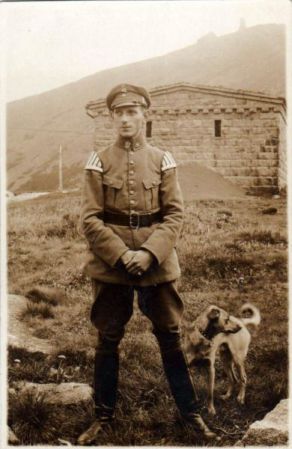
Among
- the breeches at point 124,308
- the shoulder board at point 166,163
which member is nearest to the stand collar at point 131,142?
the shoulder board at point 166,163

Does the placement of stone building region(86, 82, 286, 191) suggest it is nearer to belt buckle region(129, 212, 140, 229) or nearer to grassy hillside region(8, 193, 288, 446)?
grassy hillside region(8, 193, 288, 446)

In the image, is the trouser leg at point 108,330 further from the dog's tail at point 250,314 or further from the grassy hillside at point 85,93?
the grassy hillside at point 85,93

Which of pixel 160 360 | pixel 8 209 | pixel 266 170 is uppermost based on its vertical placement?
pixel 266 170

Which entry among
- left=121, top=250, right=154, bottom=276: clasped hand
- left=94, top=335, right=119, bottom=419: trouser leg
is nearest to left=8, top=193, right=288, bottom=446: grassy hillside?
left=94, top=335, right=119, bottom=419: trouser leg

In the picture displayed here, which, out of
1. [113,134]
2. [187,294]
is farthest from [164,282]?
[113,134]

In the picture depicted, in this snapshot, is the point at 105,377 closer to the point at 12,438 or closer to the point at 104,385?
the point at 104,385

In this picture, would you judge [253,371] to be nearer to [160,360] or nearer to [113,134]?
[160,360]

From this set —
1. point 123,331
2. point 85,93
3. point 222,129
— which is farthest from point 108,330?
point 85,93
